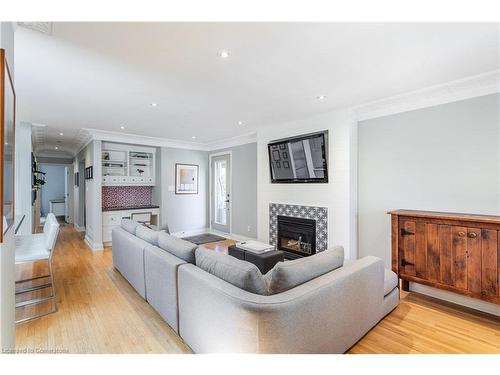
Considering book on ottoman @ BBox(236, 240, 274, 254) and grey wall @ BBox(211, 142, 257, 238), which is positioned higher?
grey wall @ BBox(211, 142, 257, 238)

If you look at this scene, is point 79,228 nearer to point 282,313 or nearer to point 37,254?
point 37,254

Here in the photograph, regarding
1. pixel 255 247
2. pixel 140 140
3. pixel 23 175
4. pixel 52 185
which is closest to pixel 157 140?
pixel 140 140

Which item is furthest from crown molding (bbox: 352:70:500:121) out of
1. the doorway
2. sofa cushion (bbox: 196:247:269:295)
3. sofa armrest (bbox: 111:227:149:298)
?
the doorway

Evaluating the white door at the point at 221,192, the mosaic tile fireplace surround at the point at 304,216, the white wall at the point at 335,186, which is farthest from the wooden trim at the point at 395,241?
the white door at the point at 221,192

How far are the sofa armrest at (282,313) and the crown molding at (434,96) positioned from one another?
205 centimetres

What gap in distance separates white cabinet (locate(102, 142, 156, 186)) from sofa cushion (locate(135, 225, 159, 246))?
2774mm

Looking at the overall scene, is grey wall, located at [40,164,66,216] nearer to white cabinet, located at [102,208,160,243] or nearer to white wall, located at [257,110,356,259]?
white cabinet, located at [102,208,160,243]

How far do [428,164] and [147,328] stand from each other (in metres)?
3.44

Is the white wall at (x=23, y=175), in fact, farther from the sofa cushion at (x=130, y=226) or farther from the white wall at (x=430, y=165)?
the white wall at (x=430, y=165)

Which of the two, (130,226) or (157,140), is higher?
(157,140)

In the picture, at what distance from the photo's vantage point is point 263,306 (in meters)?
1.39

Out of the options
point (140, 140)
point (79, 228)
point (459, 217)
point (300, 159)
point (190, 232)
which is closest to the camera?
point (459, 217)

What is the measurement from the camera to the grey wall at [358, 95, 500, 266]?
2.56 metres
